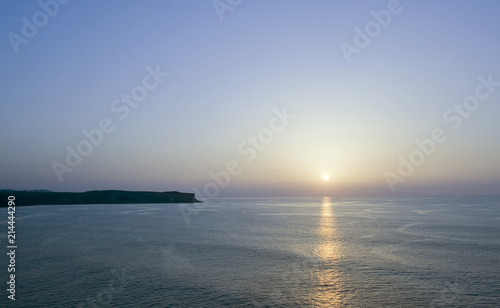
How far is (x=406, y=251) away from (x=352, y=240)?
1028 cm

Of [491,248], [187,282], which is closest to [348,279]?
[187,282]

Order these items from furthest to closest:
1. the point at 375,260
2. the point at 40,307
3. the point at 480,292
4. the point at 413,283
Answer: the point at 375,260 < the point at 413,283 < the point at 480,292 < the point at 40,307

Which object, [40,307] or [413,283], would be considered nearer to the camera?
[40,307]

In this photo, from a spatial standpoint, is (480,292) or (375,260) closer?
(480,292)

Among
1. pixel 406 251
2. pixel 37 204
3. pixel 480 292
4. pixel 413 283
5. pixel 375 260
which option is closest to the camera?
A: pixel 480 292

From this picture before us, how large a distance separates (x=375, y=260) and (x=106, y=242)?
33.6m

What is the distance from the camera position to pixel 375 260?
110 ft

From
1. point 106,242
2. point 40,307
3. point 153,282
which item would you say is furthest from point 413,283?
point 106,242

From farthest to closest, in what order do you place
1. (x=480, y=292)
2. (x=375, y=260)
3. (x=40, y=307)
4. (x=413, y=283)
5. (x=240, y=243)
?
(x=240, y=243) < (x=375, y=260) < (x=413, y=283) < (x=480, y=292) < (x=40, y=307)

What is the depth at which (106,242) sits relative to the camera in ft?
152

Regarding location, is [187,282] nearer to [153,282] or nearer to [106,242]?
[153,282]

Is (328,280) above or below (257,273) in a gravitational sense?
below

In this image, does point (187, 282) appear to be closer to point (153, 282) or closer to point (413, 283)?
point (153, 282)

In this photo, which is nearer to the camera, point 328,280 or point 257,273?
point 328,280
